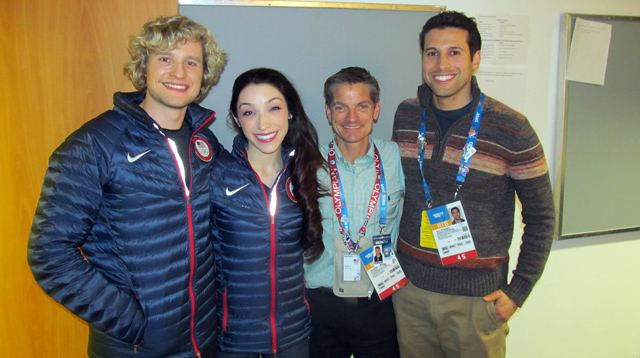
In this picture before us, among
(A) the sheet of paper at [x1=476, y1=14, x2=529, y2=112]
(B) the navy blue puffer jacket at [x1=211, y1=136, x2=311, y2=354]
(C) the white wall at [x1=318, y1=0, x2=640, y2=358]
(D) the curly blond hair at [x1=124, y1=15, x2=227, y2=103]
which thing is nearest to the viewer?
(D) the curly blond hair at [x1=124, y1=15, x2=227, y2=103]

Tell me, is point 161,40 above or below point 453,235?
above

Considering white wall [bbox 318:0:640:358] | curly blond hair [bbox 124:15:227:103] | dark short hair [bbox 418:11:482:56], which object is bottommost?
white wall [bbox 318:0:640:358]

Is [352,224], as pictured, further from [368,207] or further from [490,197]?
[490,197]

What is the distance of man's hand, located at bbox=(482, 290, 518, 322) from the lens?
1712mm

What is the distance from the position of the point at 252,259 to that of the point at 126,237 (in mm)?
442

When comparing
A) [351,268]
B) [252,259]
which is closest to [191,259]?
[252,259]

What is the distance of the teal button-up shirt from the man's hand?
504 mm

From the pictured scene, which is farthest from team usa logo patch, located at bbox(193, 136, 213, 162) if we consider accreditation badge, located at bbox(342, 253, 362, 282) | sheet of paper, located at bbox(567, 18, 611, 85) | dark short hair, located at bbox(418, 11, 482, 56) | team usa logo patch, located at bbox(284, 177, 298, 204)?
sheet of paper, located at bbox(567, 18, 611, 85)

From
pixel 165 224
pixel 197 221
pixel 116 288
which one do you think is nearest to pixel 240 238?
pixel 197 221

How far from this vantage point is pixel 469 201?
1.71m

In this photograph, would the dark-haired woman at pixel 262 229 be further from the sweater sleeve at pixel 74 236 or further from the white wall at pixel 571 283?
the white wall at pixel 571 283

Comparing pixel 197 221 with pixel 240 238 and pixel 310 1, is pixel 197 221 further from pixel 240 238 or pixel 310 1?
pixel 310 1

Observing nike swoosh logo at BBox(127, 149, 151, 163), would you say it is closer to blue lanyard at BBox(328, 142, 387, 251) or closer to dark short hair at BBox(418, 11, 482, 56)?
blue lanyard at BBox(328, 142, 387, 251)

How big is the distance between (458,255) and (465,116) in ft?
1.92
